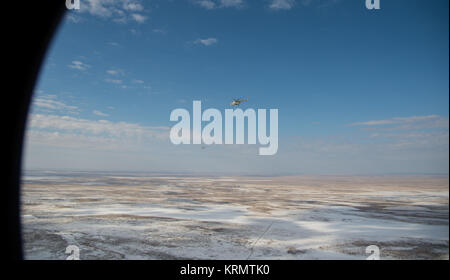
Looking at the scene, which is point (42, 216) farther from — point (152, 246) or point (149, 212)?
point (152, 246)

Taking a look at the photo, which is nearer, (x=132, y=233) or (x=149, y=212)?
(x=132, y=233)

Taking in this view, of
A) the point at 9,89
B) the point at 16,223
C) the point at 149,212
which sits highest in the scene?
the point at 9,89

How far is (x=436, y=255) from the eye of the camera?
5.96m

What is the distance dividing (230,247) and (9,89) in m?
5.72
